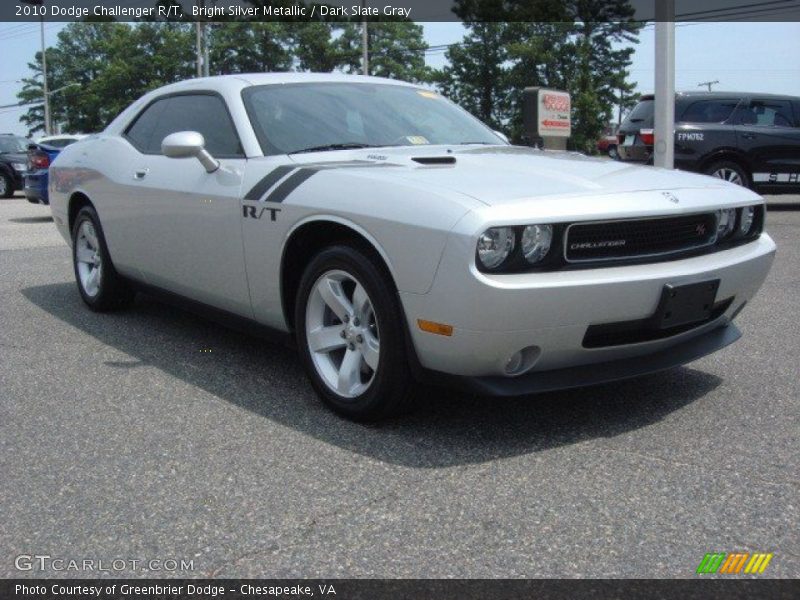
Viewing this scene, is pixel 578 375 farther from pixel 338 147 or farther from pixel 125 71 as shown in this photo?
pixel 125 71

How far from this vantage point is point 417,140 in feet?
15.0

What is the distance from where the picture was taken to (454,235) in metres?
3.13

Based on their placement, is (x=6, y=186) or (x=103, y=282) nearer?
(x=103, y=282)

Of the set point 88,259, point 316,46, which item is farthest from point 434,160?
point 316,46

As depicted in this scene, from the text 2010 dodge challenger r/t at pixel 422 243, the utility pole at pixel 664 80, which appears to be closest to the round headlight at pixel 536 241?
the text 2010 dodge challenger r/t at pixel 422 243

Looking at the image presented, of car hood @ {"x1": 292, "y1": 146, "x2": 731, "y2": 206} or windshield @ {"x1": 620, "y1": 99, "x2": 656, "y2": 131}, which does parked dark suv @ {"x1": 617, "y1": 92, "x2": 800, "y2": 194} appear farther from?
car hood @ {"x1": 292, "y1": 146, "x2": 731, "y2": 206}

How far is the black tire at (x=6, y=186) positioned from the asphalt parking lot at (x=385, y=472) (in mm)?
16084

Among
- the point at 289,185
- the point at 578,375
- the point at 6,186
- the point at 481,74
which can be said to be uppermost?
the point at 481,74

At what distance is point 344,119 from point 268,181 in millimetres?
689

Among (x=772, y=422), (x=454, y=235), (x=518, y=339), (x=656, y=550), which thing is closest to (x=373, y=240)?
(x=454, y=235)

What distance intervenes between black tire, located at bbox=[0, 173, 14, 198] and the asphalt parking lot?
16.1 meters

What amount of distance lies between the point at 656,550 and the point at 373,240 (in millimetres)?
1510

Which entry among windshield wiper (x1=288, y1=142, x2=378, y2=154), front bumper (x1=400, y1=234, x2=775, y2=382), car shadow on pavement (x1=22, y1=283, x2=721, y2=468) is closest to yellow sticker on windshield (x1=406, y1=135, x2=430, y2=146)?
windshield wiper (x1=288, y1=142, x2=378, y2=154)

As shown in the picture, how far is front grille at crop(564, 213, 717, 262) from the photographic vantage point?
3.31 m
